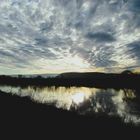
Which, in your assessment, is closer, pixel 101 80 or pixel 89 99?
pixel 101 80

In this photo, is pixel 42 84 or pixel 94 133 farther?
pixel 42 84

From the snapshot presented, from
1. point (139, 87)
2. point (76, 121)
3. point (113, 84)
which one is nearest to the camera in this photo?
point (139, 87)

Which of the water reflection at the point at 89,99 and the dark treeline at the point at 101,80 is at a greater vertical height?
the dark treeline at the point at 101,80

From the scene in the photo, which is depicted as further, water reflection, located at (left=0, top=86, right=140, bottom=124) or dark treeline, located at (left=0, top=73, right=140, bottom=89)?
water reflection, located at (left=0, top=86, right=140, bottom=124)

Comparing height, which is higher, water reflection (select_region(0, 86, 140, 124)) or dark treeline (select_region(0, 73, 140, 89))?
dark treeline (select_region(0, 73, 140, 89))

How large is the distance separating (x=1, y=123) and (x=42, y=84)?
4250 millimetres

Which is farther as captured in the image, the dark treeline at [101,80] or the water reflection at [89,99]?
the water reflection at [89,99]

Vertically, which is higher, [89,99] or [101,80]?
[101,80]

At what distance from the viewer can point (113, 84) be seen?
325 inches

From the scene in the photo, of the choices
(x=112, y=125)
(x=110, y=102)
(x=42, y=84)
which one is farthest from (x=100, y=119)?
(x=110, y=102)

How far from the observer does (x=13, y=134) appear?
7727 millimetres

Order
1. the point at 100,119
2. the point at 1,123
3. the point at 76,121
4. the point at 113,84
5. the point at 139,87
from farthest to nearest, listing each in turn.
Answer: the point at 100,119 < the point at 76,121 < the point at 1,123 < the point at 113,84 < the point at 139,87

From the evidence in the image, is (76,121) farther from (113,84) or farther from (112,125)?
(113,84)

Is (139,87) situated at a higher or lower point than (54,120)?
higher
